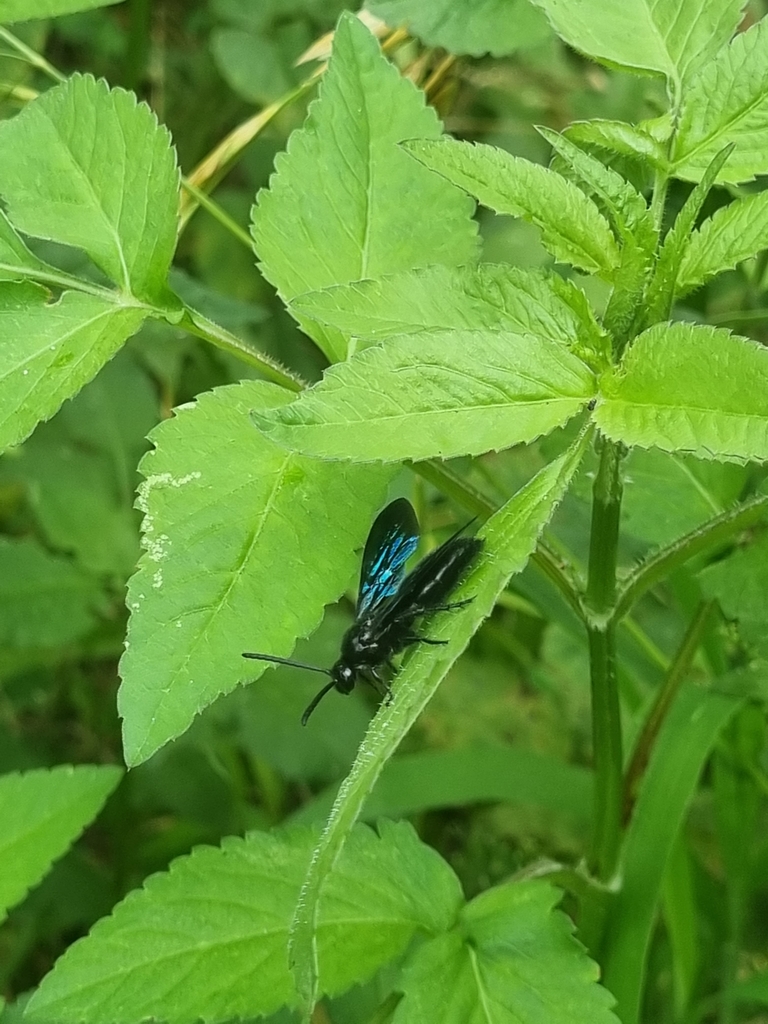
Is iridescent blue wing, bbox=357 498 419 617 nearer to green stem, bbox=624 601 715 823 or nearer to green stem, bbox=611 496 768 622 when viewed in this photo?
green stem, bbox=611 496 768 622

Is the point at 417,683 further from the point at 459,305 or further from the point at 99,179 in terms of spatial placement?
the point at 99,179

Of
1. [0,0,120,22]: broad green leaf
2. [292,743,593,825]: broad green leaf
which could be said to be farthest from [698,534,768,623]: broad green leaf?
[0,0,120,22]: broad green leaf

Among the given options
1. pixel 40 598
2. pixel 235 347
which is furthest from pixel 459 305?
pixel 40 598

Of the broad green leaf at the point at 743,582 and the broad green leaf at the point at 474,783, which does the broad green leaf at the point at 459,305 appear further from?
the broad green leaf at the point at 474,783

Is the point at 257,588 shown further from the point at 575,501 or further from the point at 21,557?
the point at 21,557

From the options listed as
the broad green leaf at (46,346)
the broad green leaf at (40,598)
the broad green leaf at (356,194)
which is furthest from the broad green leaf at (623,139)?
the broad green leaf at (40,598)
